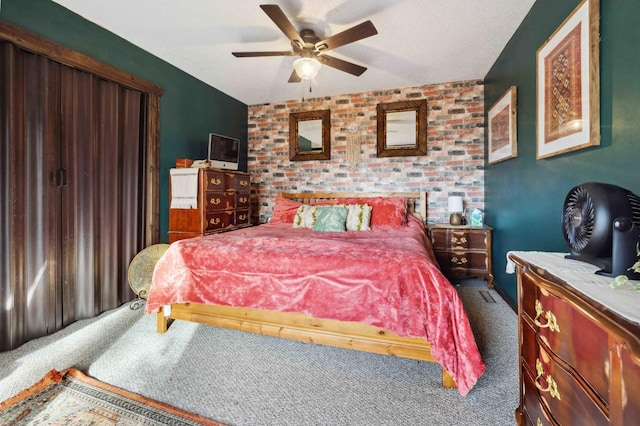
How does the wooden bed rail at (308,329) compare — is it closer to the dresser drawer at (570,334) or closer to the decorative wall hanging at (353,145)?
the dresser drawer at (570,334)

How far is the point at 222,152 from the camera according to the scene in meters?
3.99

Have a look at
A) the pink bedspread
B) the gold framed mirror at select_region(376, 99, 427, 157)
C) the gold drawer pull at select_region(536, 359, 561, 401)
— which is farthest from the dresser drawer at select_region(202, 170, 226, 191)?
the gold drawer pull at select_region(536, 359, 561, 401)

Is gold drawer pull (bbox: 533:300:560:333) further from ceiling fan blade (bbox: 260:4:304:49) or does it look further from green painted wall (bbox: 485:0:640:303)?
ceiling fan blade (bbox: 260:4:304:49)

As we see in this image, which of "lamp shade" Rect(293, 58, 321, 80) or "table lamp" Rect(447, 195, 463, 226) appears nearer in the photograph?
"lamp shade" Rect(293, 58, 321, 80)

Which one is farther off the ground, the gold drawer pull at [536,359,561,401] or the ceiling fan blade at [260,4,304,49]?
the ceiling fan blade at [260,4,304,49]

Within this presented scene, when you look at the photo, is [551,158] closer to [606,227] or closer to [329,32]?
[606,227]

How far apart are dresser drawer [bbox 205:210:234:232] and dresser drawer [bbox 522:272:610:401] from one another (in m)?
3.14

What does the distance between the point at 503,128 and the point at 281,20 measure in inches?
96.1

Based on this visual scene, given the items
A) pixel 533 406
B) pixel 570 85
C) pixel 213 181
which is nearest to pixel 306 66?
pixel 213 181

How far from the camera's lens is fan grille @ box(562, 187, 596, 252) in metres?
0.99

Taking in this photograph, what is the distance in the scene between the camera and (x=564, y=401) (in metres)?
0.89

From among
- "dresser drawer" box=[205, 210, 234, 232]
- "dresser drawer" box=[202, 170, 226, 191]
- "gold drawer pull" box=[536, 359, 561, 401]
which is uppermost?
"dresser drawer" box=[202, 170, 226, 191]

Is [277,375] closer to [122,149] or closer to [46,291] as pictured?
[46,291]

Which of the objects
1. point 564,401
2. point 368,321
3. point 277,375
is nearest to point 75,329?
point 277,375
